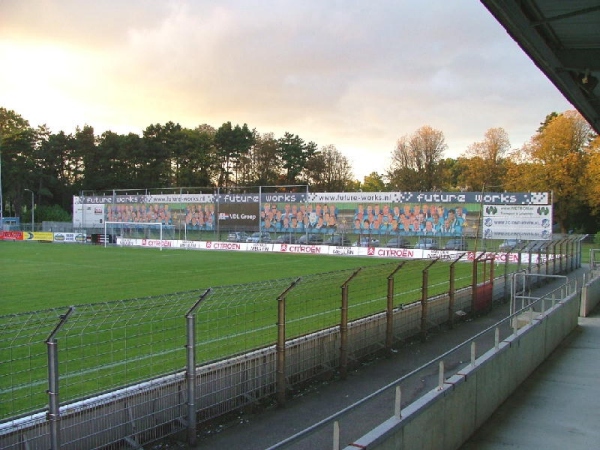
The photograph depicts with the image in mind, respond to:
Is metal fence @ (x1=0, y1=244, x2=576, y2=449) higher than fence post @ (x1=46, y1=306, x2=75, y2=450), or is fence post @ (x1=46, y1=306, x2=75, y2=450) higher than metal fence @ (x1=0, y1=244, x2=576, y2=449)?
fence post @ (x1=46, y1=306, x2=75, y2=450)

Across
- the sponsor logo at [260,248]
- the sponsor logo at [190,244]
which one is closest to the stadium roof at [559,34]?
the sponsor logo at [260,248]

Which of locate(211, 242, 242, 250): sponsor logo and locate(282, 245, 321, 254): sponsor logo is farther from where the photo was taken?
locate(211, 242, 242, 250): sponsor logo

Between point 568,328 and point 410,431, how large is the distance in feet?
33.1

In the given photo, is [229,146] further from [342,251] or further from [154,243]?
[342,251]

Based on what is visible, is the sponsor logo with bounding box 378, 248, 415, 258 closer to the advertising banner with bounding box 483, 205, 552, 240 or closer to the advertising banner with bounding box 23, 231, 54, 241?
the advertising banner with bounding box 483, 205, 552, 240

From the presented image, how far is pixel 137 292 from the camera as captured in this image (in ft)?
68.3

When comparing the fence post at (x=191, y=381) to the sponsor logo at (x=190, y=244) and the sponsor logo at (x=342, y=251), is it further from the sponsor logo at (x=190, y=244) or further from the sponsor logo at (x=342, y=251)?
the sponsor logo at (x=190, y=244)

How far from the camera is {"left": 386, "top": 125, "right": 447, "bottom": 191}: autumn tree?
252 ft

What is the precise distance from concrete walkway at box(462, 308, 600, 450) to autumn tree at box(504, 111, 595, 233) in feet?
175

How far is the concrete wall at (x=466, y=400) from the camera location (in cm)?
531

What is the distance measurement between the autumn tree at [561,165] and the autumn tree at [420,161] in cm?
1513

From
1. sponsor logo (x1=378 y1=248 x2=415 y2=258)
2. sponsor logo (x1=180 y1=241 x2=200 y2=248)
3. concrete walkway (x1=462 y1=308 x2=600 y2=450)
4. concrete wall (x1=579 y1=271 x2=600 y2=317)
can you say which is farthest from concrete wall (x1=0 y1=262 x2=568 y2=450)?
sponsor logo (x1=180 y1=241 x2=200 y2=248)

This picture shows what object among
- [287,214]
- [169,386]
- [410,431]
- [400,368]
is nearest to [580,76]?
[400,368]

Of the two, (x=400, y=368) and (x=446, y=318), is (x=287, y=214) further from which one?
(x=400, y=368)
